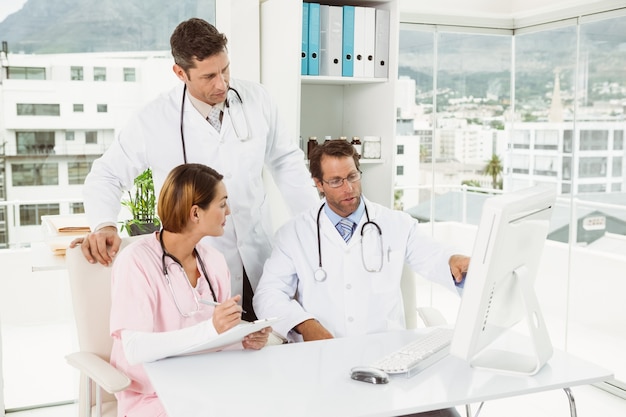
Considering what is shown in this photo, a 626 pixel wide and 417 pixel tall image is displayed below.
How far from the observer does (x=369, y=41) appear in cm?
307

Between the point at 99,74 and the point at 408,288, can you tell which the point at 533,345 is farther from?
the point at 99,74

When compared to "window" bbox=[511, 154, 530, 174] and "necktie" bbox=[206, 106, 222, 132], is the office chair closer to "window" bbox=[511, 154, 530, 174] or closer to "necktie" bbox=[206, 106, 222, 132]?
"necktie" bbox=[206, 106, 222, 132]

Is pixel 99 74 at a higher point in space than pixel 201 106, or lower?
higher

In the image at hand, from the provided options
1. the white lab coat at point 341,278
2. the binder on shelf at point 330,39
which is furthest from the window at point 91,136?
the white lab coat at point 341,278

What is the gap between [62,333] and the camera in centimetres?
418

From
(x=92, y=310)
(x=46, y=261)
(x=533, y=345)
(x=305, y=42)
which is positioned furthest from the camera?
(x=305, y=42)

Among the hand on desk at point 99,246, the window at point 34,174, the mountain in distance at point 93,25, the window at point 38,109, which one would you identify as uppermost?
the mountain in distance at point 93,25

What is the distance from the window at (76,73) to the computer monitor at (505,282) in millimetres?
2948

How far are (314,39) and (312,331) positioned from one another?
134 centimetres

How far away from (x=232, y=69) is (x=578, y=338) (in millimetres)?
2202

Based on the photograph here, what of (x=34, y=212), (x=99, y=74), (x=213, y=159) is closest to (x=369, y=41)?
(x=213, y=159)

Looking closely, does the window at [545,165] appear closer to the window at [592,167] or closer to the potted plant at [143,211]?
the window at [592,167]

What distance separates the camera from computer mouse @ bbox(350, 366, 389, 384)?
1.57 m

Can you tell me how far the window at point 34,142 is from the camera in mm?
3923
